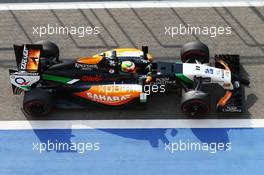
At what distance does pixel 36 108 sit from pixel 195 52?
376 cm

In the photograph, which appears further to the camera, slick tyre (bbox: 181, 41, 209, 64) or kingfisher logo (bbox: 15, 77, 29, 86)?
slick tyre (bbox: 181, 41, 209, 64)

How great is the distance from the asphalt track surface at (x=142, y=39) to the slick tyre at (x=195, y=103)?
1.27ft

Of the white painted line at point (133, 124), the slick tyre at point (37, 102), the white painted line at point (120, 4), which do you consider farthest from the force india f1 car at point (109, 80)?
the white painted line at point (120, 4)

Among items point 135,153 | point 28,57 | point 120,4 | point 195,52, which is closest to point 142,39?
point 120,4

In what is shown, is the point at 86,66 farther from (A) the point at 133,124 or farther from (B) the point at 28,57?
(A) the point at 133,124

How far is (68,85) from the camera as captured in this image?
12094 millimetres

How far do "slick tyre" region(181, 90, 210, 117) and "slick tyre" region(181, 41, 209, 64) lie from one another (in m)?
1.23

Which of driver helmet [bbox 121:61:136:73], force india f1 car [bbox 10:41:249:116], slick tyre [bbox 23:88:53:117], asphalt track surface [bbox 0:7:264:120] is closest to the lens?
slick tyre [bbox 23:88:53:117]

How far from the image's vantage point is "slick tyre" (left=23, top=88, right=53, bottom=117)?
1170 centimetres

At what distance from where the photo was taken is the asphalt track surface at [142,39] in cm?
1234

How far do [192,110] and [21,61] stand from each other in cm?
384

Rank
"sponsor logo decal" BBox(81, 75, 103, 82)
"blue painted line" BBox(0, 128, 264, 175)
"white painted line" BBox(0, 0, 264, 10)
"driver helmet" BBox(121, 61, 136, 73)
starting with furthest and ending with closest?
"white painted line" BBox(0, 0, 264, 10) → "sponsor logo decal" BBox(81, 75, 103, 82) → "driver helmet" BBox(121, 61, 136, 73) → "blue painted line" BBox(0, 128, 264, 175)

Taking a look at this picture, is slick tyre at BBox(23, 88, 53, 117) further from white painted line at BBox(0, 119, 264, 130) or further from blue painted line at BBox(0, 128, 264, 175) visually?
blue painted line at BBox(0, 128, 264, 175)

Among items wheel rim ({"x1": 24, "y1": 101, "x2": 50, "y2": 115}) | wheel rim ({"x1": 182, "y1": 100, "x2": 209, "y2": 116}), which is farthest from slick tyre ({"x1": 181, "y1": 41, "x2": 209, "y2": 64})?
wheel rim ({"x1": 24, "y1": 101, "x2": 50, "y2": 115})
